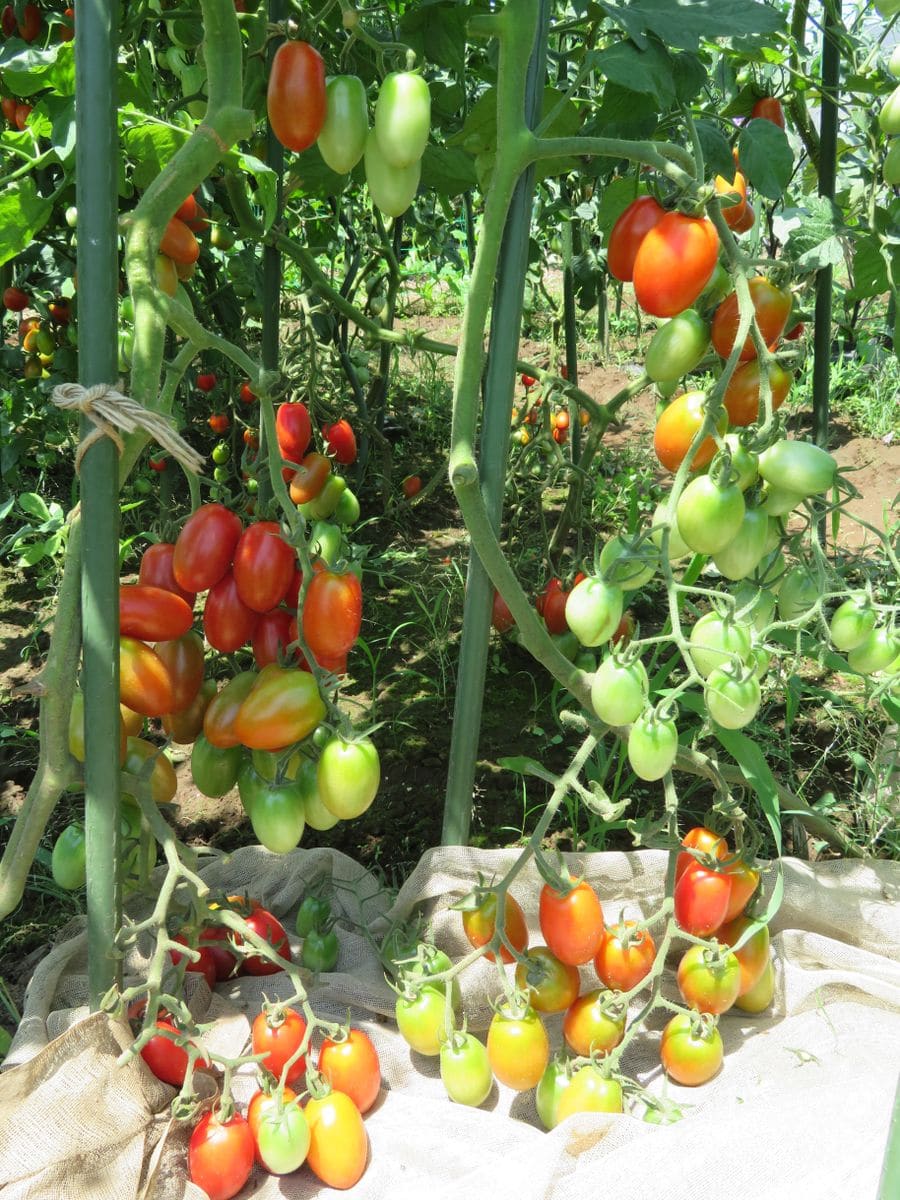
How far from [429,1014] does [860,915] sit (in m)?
0.57

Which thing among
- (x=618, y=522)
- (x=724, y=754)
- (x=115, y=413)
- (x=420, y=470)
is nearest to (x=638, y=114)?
(x=115, y=413)

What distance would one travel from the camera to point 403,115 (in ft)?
3.55

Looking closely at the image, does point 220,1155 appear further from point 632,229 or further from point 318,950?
point 632,229

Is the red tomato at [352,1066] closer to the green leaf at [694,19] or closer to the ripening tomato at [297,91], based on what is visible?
the ripening tomato at [297,91]

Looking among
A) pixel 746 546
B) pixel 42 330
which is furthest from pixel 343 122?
pixel 42 330

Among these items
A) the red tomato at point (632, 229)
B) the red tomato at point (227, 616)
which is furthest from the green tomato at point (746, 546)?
the red tomato at point (227, 616)

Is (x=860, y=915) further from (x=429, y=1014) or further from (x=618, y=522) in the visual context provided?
(x=618, y=522)

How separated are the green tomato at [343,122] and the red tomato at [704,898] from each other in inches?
33.9

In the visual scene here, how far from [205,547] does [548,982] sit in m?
0.61

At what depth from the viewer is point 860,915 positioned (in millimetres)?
1380

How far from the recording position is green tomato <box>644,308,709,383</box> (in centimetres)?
115

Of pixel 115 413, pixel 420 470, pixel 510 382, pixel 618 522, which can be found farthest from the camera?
pixel 420 470

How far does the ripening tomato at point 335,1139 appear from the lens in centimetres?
109

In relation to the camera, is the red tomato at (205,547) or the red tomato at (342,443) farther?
the red tomato at (342,443)
